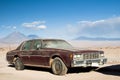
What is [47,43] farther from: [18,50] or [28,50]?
[18,50]

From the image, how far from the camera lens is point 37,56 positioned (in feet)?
43.2

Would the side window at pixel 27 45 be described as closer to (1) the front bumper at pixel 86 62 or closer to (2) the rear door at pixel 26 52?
(2) the rear door at pixel 26 52

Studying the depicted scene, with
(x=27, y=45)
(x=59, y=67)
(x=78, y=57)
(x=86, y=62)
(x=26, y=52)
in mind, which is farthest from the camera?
(x=27, y=45)

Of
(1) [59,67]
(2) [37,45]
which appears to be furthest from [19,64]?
(1) [59,67]

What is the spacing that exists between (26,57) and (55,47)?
1744 millimetres

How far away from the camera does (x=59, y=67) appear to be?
11891mm

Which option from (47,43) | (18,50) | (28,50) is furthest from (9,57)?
(47,43)

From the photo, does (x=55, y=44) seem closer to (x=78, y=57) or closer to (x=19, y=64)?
(x=78, y=57)

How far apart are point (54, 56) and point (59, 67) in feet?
2.16

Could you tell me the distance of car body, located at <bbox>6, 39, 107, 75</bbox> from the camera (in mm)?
11602

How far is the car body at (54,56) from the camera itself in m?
11.6

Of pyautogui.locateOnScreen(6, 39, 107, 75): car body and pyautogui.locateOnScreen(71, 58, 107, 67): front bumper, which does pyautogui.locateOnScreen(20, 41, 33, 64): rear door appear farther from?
pyautogui.locateOnScreen(71, 58, 107, 67): front bumper

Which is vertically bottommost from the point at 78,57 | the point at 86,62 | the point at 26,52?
the point at 86,62

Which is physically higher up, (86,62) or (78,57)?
(78,57)
